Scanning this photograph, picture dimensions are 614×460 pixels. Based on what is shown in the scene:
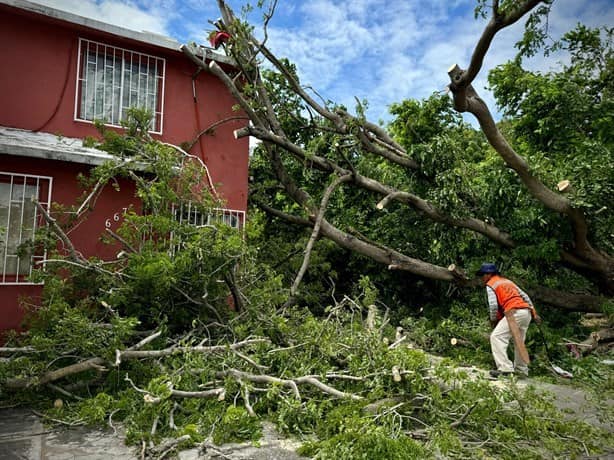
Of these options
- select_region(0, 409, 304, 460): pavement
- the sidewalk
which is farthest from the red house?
select_region(0, 409, 304, 460): pavement

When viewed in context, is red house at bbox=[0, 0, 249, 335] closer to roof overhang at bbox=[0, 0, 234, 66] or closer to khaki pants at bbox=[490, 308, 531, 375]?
roof overhang at bbox=[0, 0, 234, 66]

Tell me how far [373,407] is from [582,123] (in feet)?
26.0

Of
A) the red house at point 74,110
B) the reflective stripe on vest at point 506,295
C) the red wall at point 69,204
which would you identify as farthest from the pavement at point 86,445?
the red house at point 74,110

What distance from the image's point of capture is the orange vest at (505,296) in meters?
6.30

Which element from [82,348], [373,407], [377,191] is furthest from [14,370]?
[377,191]

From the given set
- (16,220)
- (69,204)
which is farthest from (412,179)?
(16,220)

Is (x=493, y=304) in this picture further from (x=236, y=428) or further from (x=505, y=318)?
(x=236, y=428)

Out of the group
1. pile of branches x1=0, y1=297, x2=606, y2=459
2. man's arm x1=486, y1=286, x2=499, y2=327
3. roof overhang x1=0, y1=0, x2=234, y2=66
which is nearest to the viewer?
pile of branches x1=0, y1=297, x2=606, y2=459

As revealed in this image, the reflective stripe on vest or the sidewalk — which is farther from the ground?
the reflective stripe on vest

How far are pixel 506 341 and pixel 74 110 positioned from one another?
7.37 metres

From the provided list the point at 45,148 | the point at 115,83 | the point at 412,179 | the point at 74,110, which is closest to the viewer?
the point at 45,148

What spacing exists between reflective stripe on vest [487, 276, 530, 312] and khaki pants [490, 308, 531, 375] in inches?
3.6

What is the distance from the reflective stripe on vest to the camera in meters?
6.29

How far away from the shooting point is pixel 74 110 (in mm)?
7566
